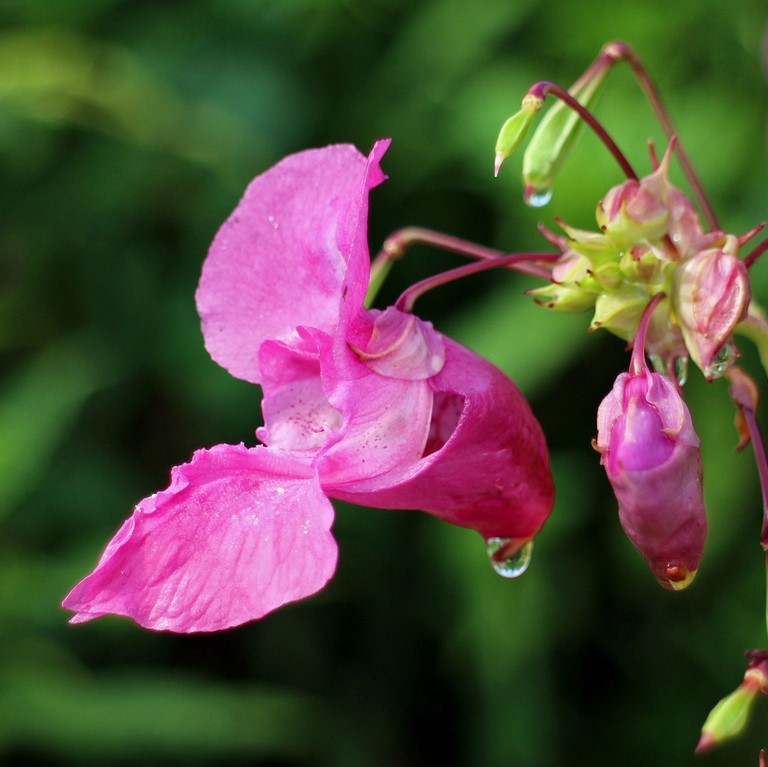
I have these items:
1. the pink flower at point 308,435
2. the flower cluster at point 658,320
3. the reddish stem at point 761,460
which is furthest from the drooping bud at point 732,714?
the pink flower at point 308,435

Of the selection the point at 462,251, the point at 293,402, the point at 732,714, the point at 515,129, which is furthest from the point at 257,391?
the point at 732,714

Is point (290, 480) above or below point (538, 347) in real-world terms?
below

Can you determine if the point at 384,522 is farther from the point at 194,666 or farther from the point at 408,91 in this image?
the point at 408,91

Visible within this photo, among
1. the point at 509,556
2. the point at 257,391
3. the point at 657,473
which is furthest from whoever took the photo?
the point at 257,391

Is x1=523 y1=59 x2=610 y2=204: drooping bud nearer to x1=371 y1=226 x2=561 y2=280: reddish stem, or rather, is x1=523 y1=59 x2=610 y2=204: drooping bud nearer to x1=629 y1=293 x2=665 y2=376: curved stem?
x1=371 y1=226 x2=561 y2=280: reddish stem

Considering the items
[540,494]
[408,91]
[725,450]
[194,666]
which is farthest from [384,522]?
[540,494]

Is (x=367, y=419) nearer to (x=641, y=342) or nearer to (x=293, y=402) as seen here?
(x=293, y=402)
